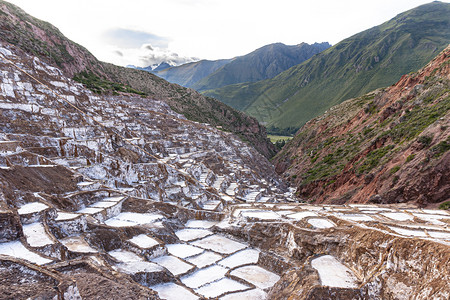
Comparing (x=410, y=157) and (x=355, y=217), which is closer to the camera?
(x=355, y=217)

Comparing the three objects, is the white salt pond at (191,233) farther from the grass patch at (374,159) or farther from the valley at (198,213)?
the grass patch at (374,159)

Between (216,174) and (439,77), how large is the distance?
35.8 meters

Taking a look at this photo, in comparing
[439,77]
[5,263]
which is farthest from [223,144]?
[5,263]

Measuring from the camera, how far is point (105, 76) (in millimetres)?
76875

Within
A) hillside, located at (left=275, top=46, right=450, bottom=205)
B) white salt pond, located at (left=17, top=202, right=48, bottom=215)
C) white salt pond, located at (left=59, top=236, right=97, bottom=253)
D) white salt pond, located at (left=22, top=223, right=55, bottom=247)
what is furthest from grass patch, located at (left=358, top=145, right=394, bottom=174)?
white salt pond, located at (left=22, top=223, right=55, bottom=247)

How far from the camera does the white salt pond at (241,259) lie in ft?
36.7

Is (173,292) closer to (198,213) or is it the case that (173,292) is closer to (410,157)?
(198,213)

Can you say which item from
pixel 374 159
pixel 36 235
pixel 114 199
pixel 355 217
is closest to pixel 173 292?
pixel 36 235

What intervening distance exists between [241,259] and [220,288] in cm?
221

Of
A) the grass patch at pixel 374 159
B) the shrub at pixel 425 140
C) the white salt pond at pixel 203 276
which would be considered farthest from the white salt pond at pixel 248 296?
the grass patch at pixel 374 159

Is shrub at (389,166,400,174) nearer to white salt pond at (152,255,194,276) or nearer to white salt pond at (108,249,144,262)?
white salt pond at (152,255,194,276)

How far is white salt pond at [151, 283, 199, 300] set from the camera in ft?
27.8

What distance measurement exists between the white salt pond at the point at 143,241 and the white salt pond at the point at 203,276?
6.23 feet

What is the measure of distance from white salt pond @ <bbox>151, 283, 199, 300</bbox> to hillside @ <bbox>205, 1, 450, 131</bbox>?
137m
